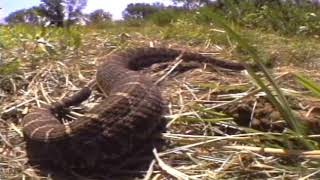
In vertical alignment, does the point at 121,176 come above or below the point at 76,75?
below

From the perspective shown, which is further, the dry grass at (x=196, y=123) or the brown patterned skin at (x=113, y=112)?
the brown patterned skin at (x=113, y=112)

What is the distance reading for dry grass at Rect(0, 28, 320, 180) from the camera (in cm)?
201

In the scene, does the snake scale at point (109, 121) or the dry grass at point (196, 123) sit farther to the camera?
the snake scale at point (109, 121)

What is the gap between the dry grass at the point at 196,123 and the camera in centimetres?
201

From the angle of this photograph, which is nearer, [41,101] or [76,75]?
[41,101]

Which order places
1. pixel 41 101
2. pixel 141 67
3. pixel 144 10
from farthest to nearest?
pixel 144 10 < pixel 141 67 < pixel 41 101

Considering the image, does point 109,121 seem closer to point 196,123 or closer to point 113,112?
point 113,112

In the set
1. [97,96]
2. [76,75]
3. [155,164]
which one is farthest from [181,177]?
[76,75]

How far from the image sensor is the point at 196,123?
2523 millimetres

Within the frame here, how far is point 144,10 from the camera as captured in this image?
25.1m

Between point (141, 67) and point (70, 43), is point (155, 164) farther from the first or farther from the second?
point (70, 43)

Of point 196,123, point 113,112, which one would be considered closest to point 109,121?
point 113,112

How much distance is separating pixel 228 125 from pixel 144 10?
23.0 meters

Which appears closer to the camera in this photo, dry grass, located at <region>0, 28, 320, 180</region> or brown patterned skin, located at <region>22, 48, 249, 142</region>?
dry grass, located at <region>0, 28, 320, 180</region>
